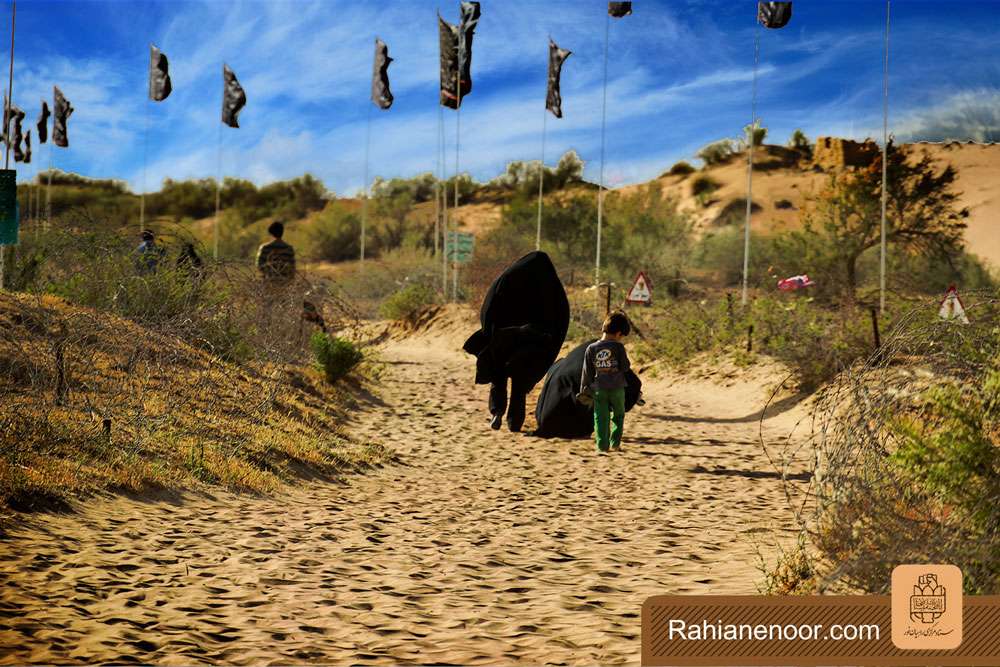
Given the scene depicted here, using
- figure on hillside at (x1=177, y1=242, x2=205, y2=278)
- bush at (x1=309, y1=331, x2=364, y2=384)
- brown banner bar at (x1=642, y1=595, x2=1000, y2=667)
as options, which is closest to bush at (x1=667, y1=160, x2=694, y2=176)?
bush at (x1=309, y1=331, x2=364, y2=384)

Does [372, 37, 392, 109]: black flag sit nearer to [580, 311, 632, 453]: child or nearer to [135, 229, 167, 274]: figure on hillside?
[135, 229, 167, 274]: figure on hillside

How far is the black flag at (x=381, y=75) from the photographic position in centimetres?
3077

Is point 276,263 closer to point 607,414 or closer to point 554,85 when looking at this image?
point 607,414

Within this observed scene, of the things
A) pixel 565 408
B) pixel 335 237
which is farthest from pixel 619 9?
pixel 335 237

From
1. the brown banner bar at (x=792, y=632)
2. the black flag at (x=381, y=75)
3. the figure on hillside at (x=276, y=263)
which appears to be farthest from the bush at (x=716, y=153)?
the brown banner bar at (x=792, y=632)

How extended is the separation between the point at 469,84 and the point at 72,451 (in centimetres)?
2338

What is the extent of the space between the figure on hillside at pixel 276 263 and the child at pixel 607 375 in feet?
18.4

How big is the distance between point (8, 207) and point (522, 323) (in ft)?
18.7

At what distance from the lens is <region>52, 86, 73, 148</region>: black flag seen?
36.4 m

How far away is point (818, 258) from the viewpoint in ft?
123

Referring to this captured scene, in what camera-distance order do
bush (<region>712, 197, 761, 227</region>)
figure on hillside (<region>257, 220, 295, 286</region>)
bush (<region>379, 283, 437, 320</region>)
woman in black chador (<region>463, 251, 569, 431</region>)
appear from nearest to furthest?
woman in black chador (<region>463, 251, 569, 431</region>) → figure on hillside (<region>257, 220, 295, 286</region>) → bush (<region>379, 283, 437, 320</region>) → bush (<region>712, 197, 761, 227</region>)

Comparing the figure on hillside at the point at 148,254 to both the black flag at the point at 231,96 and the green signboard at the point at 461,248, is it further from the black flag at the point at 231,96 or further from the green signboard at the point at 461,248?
the black flag at the point at 231,96

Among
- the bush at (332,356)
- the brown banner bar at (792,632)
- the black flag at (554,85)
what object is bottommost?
the brown banner bar at (792,632)

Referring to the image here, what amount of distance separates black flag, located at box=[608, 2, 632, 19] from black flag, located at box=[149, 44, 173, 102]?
1559cm
